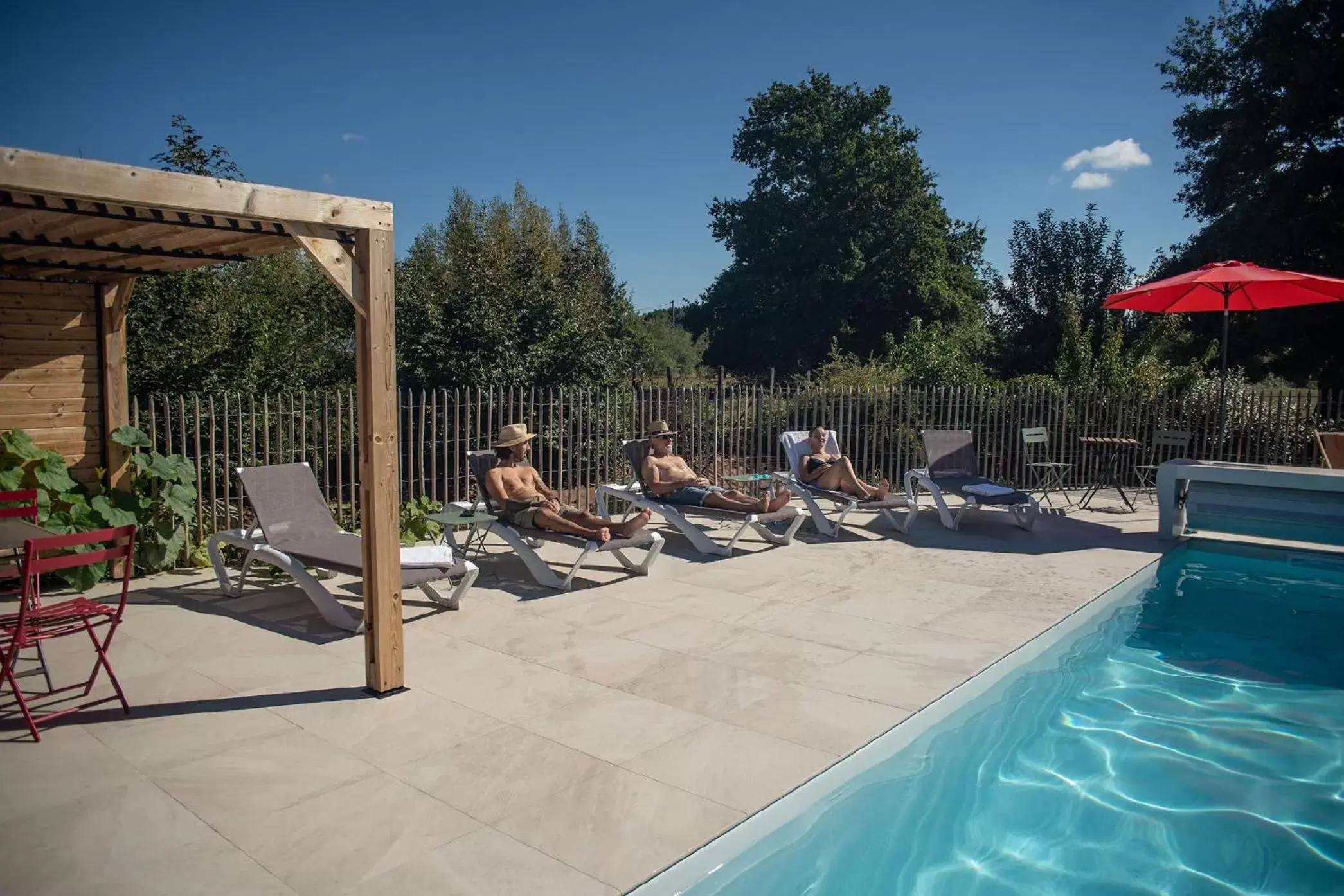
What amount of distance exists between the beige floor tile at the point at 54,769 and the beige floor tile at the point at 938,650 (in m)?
3.83

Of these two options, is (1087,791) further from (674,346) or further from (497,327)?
(674,346)

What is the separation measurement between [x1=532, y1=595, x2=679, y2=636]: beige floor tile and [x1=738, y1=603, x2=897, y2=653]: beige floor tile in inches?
24.2

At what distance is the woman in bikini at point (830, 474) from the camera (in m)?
8.77

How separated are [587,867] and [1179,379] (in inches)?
566

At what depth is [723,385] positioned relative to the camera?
1106cm

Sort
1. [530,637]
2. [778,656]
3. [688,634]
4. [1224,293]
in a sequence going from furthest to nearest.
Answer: [1224,293] → [688,634] → [530,637] → [778,656]

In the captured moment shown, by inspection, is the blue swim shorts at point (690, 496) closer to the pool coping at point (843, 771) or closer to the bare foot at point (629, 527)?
the bare foot at point (629, 527)

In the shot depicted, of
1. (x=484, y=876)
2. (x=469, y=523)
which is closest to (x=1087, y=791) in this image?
(x=484, y=876)

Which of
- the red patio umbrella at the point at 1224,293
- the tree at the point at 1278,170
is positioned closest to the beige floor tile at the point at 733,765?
the red patio umbrella at the point at 1224,293

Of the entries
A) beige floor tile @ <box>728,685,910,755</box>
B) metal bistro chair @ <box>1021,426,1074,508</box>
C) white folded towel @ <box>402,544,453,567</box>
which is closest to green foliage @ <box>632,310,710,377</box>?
metal bistro chair @ <box>1021,426,1074,508</box>

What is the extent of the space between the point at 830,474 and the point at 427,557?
4.59 metres

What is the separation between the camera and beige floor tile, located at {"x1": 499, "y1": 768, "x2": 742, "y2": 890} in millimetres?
2867

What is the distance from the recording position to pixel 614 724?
4012mm

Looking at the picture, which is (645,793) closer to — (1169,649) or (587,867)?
(587,867)
